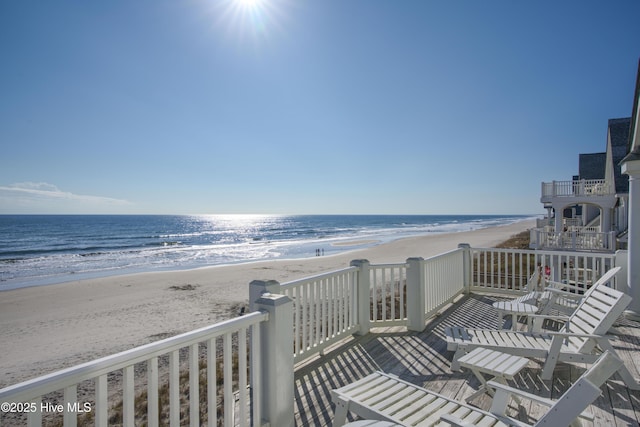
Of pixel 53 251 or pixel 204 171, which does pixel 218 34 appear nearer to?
pixel 53 251

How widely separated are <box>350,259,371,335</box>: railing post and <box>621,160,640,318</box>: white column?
160 inches

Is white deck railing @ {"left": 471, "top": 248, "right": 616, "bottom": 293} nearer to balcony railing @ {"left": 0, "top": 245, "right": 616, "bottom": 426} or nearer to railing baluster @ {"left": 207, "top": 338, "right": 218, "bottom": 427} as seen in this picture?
balcony railing @ {"left": 0, "top": 245, "right": 616, "bottom": 426}

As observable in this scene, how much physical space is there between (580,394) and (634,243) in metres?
4.87

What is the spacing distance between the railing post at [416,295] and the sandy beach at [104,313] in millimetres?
5072

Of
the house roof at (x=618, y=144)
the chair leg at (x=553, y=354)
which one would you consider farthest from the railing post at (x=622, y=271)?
the house roof at (x=618, y=144)

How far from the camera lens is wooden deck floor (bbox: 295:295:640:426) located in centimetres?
258

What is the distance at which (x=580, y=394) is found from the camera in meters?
1.42

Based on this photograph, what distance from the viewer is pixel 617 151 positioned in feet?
42.9

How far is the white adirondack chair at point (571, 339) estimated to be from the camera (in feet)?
9.64

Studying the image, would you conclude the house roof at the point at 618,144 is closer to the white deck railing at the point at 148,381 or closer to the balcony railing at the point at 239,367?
the balcony railing at the point at 239,367

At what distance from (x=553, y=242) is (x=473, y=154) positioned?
25.6 ft

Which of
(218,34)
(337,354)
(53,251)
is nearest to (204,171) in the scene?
(53,251)

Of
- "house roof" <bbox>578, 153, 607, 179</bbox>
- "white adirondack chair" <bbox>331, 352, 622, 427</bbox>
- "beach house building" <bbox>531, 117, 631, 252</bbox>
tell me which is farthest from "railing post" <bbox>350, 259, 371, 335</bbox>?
"house roof" <bbox>578, 153, 607, 179</bbox>

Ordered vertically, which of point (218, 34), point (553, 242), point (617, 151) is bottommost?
point (553, 242)
